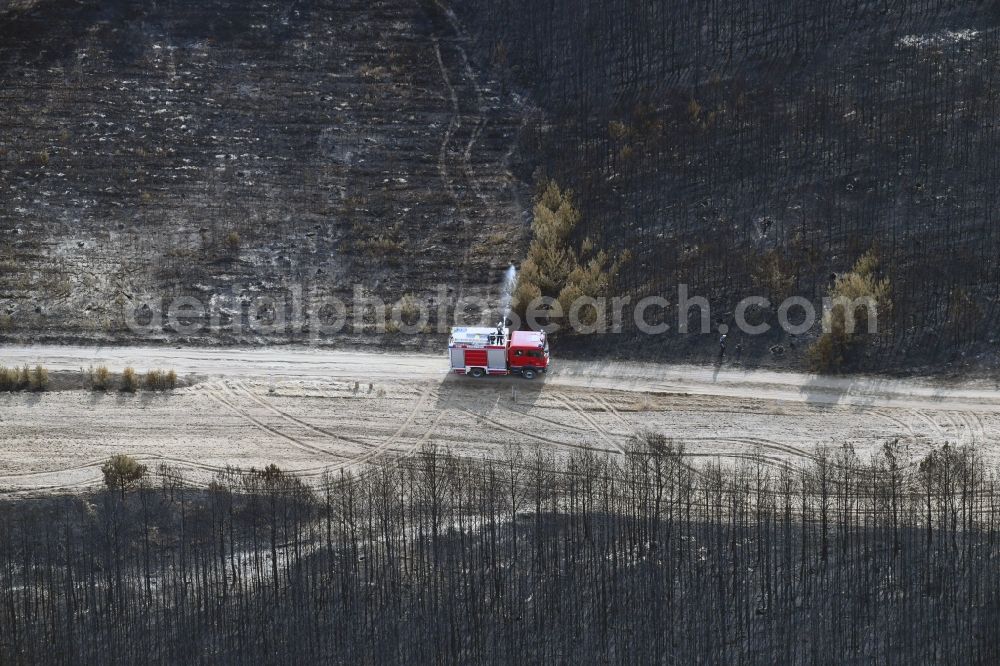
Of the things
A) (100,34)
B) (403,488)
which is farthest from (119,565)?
(100,34)

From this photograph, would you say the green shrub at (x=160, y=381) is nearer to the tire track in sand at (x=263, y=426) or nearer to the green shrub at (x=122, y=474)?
the tire track in sand at (x=263, y=426)

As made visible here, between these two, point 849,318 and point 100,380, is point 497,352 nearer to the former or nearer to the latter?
point 849,318

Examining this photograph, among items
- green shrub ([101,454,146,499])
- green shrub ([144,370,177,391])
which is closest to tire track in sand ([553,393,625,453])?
green shrub ([144,370,177,391])

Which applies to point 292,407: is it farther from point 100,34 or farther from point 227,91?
point 100,34

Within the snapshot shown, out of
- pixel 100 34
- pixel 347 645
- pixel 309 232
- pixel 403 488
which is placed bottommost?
pixel 347 645

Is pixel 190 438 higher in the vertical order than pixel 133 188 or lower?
lower

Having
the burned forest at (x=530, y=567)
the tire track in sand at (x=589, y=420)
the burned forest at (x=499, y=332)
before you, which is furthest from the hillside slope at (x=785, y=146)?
the burned forest at (x=530, y=567)

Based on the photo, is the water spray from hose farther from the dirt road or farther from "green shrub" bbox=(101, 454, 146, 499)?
"green shrub" bbox=(101, 454, 146, 499)

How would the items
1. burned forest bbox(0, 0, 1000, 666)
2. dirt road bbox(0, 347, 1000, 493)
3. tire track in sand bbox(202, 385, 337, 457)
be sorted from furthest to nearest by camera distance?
tire track in sand bbox(202, 385, 337, 457), dirt road bbox(0, 347, 1000, 493), burned forest bbox(0, 0, 1000, 666)
